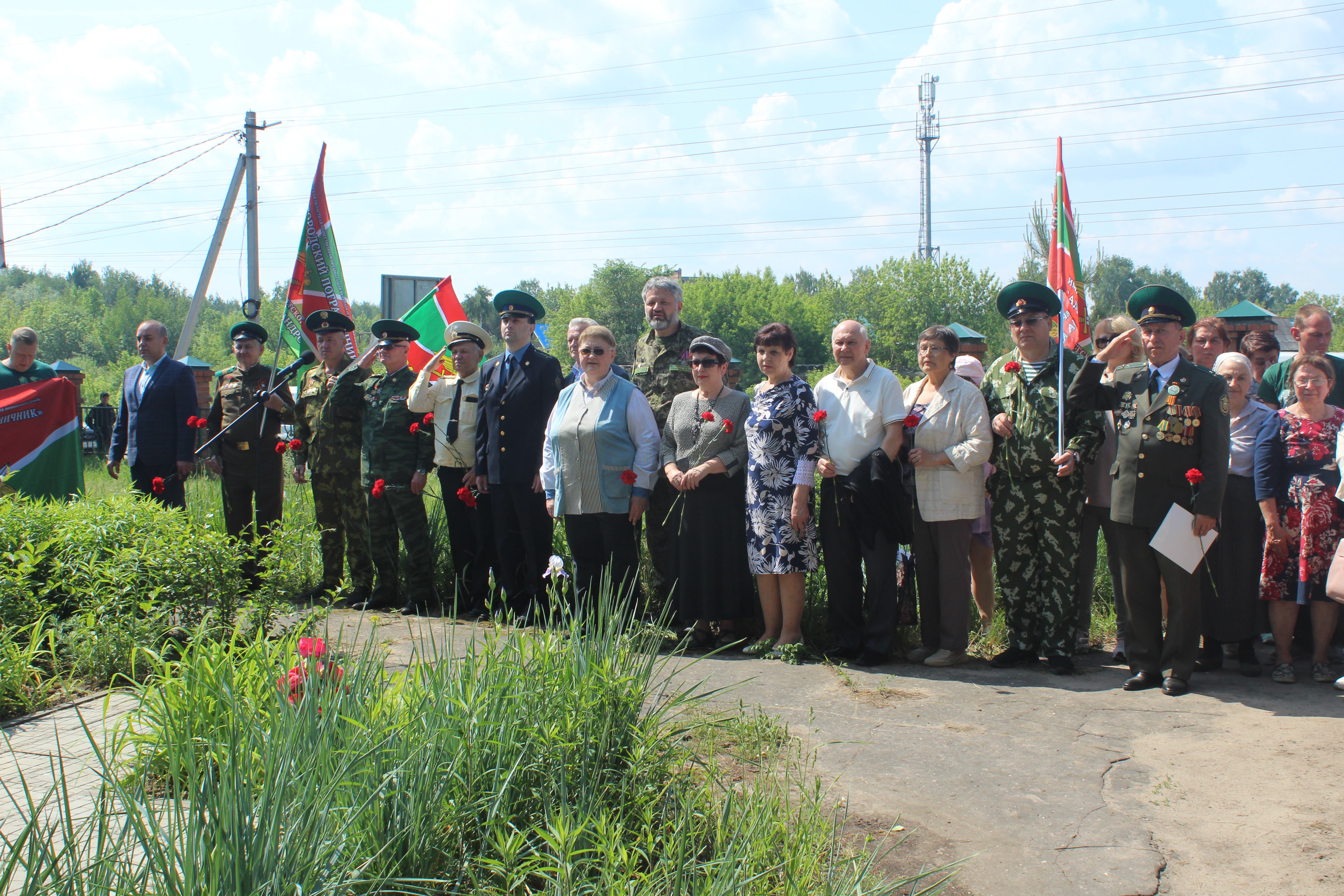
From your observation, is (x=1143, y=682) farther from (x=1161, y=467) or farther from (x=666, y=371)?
(x=666, y=371)

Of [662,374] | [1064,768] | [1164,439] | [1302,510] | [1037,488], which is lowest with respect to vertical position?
[1064,768]

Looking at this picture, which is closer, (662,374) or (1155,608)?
(1155,608)

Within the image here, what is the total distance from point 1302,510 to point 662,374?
3.77m

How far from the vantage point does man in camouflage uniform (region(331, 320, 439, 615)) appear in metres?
6.97

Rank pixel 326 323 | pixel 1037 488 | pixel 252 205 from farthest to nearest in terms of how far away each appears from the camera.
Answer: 1. pixel 252 205
2. pixel 326 323
3. pixel 1037 488

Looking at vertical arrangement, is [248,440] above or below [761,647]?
above

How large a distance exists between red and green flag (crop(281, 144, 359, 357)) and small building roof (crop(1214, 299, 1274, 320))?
685 centimetres

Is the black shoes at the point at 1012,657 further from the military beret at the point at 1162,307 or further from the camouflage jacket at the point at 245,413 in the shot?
the camouflage jacket at the point at 245,413

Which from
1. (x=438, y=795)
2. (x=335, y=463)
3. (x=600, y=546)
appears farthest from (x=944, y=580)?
(x=335, y=463)

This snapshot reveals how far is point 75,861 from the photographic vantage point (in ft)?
6.59

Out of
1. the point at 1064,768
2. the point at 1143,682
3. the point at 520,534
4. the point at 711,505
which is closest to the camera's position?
the point at 1064,768

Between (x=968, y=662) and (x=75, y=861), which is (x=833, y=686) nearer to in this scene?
(x=968, y=662)

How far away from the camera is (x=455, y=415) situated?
681 centimetres

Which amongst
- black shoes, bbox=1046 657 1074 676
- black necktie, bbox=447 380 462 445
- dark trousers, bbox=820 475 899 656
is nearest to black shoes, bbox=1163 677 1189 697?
black shoes, bbox=1046 657 1074 676
